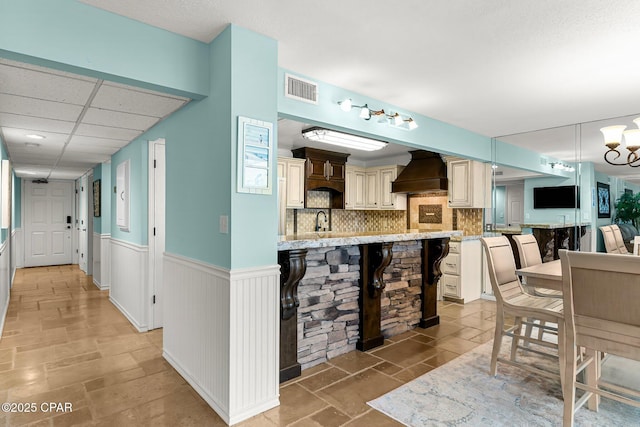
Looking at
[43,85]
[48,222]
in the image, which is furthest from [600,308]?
[48,222]

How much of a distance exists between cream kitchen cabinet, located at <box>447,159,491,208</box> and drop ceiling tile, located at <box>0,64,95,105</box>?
15.4 ft

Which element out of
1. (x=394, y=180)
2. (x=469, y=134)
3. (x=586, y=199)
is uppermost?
(x=469, y=134)

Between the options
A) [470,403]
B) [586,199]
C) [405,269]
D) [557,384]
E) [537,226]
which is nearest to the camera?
[470,403]

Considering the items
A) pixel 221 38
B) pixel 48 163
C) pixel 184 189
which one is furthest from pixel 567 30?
pixel 48 163

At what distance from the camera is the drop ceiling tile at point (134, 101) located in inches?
103

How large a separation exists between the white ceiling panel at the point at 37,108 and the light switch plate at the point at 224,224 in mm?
1802

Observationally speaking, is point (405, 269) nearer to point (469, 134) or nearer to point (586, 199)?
point (469, 134)

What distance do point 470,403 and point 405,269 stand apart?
158 cm

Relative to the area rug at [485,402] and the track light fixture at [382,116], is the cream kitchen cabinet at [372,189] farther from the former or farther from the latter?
the area rug at [485,402]

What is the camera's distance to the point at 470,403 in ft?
7.77

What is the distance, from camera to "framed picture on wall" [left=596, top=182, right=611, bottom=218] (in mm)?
4297

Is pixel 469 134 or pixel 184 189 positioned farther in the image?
pixel 469 134

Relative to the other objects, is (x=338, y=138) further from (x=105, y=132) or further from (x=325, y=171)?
(x=105, y=132)

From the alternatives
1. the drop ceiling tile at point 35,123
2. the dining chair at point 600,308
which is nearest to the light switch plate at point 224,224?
the dining chair at point 600,308
